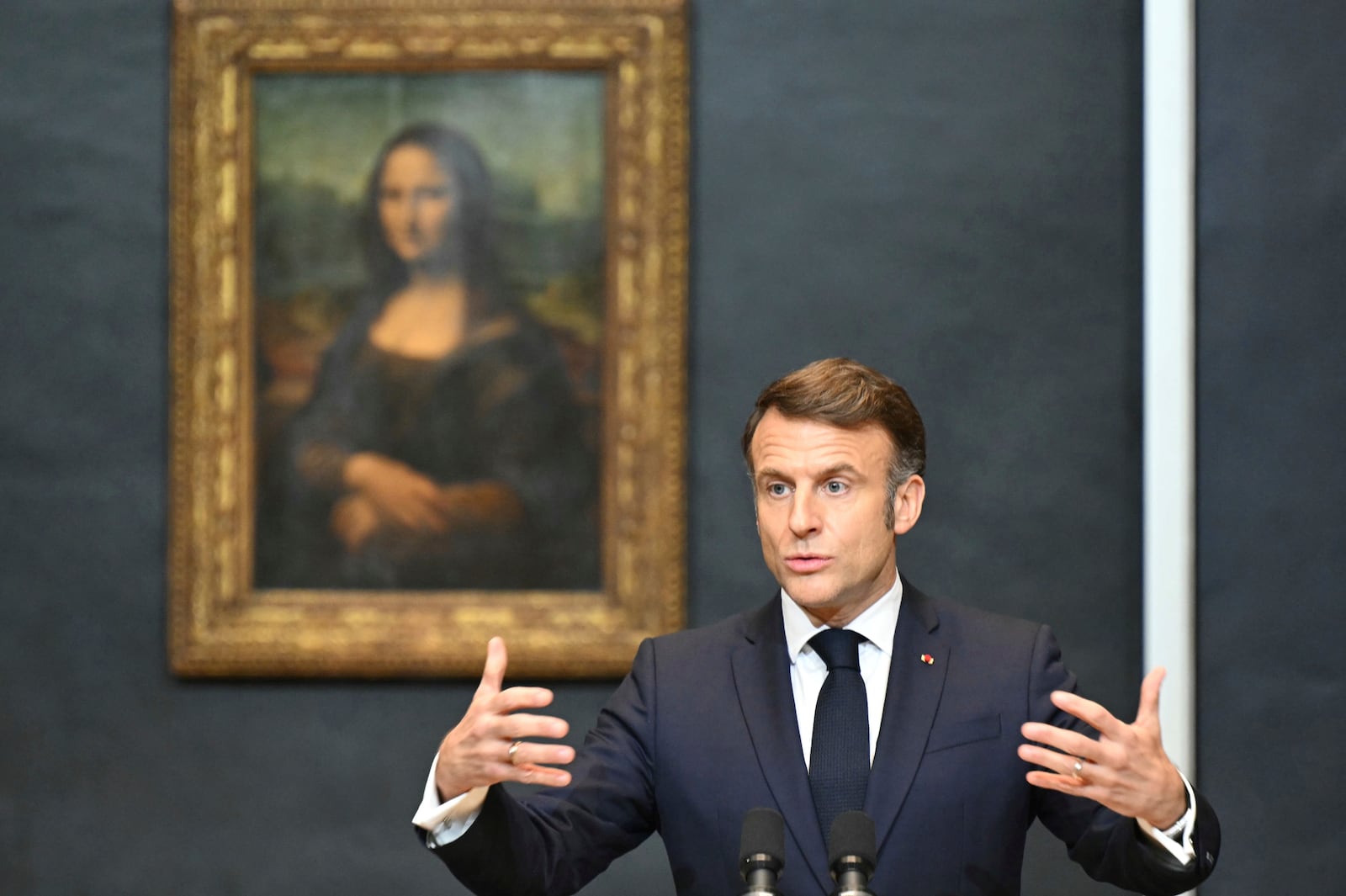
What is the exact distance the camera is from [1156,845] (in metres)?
2.39

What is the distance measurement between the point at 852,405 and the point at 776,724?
59 centimetres

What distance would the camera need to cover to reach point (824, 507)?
2699 millimetres

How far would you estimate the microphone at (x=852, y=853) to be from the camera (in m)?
1.99

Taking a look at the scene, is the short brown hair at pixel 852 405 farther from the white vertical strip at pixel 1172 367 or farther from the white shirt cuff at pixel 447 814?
the white vertical strip at pixel 1172 367

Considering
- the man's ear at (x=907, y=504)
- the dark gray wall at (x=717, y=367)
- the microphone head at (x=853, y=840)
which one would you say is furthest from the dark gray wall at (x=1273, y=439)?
the microphone head at (x=853, y=840)

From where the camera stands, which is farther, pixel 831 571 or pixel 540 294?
pixel 540 294

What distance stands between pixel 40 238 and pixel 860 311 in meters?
2.59

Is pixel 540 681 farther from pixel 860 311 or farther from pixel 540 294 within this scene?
pixel 860 311

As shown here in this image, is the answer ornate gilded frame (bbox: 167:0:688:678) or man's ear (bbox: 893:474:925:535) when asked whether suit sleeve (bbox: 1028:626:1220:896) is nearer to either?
man's ear (bbox: 893:474:925:535)

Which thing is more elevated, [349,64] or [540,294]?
[349,64]

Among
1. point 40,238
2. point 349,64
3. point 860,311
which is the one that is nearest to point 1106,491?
point 860,311

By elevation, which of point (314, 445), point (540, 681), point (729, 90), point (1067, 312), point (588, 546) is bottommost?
point (540, 681)

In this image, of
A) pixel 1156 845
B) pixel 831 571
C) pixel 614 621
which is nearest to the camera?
pixel 1156 845

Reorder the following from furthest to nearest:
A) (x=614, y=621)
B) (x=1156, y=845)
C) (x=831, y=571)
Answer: (x=614, y=621), (x=831, y=571), (x=1156, y=845)
